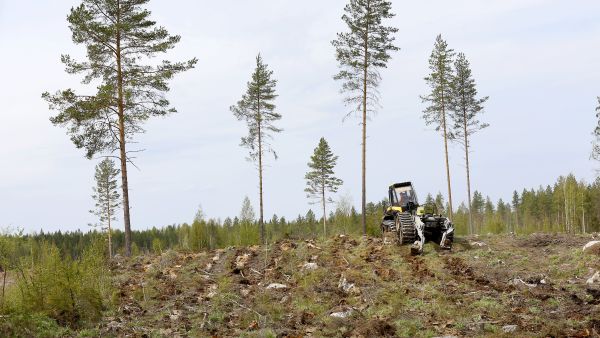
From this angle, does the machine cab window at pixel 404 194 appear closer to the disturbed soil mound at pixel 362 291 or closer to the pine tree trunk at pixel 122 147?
the disturbed soil mound at pixel 362 291

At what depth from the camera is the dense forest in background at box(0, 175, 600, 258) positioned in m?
25.3

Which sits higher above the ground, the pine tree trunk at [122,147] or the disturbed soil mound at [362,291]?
the pine tree trunk at [122,147]

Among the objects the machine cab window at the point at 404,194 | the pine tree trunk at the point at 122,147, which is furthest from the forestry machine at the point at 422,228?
the pine tree trunk at the point at 122,147

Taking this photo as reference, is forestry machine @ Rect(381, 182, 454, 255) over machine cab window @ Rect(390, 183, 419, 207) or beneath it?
beneath

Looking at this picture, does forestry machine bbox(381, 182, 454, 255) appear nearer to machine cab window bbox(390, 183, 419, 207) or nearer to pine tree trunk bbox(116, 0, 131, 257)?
machine cab window bbox(390, 183, 419, 207)

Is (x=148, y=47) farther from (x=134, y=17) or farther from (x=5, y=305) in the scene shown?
(x=5, y=305)

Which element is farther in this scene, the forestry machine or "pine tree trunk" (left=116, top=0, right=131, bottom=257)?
"pine tree trunk" (left=116, top=0, right=131, bottom=257)

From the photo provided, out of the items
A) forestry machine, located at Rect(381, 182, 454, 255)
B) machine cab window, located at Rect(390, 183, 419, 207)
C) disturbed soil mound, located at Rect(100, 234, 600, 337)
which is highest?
machine cab window, located at Rect(390, 183, 419, 207)

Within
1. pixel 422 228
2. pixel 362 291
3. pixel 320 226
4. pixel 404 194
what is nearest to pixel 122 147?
pixel 404 194

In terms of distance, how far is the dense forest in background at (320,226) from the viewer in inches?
995

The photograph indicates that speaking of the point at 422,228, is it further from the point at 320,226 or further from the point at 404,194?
the point at 320,226

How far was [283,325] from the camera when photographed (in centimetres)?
1023

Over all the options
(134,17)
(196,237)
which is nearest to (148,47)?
(134,17)

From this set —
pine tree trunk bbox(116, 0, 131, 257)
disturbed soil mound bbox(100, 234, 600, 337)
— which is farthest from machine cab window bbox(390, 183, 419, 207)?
pine tree trunk bbox(116, 0, 131, 257)
